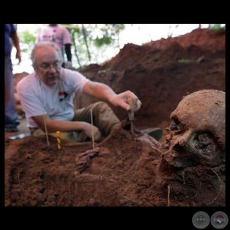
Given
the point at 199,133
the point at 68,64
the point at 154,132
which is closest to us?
the point at 199,133

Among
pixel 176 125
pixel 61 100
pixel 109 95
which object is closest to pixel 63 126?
pixel 61 100

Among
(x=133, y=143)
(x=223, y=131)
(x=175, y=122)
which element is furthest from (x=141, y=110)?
(x=223, y=131)

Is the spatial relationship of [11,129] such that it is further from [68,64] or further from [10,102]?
[68,64]

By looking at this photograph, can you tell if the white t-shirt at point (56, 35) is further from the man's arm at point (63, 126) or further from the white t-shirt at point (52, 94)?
the man's arm at point (63, 126)

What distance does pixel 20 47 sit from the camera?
116 cm

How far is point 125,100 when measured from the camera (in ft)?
3.56

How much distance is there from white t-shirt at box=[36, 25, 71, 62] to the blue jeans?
148 millimetres

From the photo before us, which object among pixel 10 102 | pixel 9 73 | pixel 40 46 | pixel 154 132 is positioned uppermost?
pixel 40 46

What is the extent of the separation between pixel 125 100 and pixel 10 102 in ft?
1.50

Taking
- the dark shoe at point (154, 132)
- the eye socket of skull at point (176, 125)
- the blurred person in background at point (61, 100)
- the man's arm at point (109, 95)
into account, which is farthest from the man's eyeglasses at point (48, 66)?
the eye socket of skull at point (176, 125)

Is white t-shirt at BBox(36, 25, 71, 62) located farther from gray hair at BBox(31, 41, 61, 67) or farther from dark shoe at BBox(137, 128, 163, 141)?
dark shoe at BBox(137, 128, 163, 141)

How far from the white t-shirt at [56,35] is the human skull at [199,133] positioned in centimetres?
57
